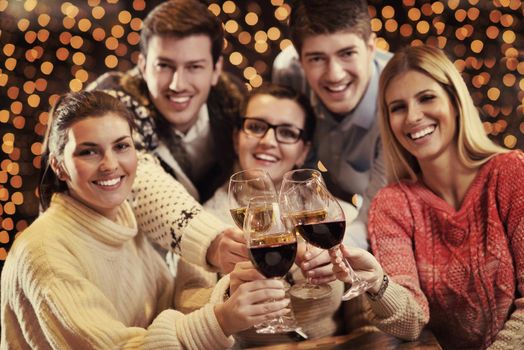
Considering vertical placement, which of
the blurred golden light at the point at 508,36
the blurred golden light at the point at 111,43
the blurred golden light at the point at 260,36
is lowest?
the blurred golden light at the point at 508,36

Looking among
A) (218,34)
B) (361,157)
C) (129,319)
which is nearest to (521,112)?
(361,157)

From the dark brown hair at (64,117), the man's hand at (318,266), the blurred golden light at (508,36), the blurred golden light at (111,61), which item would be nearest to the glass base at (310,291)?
the man's hand at (318,266)

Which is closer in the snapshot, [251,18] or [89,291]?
[89,291]

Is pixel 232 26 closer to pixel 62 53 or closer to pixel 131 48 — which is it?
pixel 131 48

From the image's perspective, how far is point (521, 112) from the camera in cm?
343

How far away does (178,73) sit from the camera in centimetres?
279

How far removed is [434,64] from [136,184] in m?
1.11

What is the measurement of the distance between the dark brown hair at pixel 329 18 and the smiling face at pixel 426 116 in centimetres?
54

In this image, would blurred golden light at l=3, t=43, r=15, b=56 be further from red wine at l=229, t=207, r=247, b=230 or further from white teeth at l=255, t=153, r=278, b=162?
red wine at l=229, t=207, r=247, b=230

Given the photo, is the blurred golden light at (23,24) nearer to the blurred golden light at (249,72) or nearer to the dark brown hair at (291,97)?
the blurred golden light at (249,72)

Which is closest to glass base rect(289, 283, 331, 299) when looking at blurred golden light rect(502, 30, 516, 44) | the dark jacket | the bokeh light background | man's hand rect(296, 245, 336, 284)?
man's hand rect(296, 245, 336, 284)

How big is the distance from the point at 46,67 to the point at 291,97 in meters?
1.25

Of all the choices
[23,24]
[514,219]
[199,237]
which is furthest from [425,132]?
[23,24]

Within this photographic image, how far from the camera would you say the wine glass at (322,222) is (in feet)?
5.45
